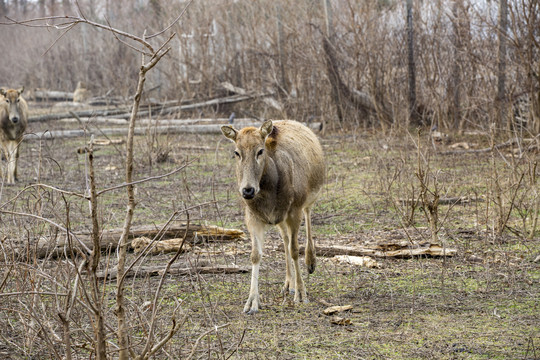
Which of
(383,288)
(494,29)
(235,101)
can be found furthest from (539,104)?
(235,101)

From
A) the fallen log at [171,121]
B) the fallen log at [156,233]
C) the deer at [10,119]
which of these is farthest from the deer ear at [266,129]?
the fallen log at [171,121]

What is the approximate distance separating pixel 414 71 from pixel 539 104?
4451mm

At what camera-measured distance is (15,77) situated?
119 feet

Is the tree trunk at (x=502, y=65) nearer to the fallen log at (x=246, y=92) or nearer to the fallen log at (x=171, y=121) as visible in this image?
the fallen log at (x=246, y=92)

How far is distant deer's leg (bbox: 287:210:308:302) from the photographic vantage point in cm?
676

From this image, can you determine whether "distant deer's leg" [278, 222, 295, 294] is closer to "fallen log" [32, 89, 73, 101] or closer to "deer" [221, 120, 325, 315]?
"deer" [221, 120, 325, 315]

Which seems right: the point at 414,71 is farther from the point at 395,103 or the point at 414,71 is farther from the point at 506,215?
the point at 506,215

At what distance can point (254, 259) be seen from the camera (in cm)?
657

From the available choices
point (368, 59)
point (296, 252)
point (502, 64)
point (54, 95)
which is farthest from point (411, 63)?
point (54, 95)

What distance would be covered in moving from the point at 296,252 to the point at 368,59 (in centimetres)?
1175

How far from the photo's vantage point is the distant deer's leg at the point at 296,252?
6.76m

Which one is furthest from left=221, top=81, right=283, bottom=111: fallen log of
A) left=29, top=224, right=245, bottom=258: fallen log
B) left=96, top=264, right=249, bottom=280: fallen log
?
left=96, top=264, right=249, bottom=280: fallen log

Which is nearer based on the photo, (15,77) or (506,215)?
(506,215)

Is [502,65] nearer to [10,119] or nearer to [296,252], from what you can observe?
[296,252]
